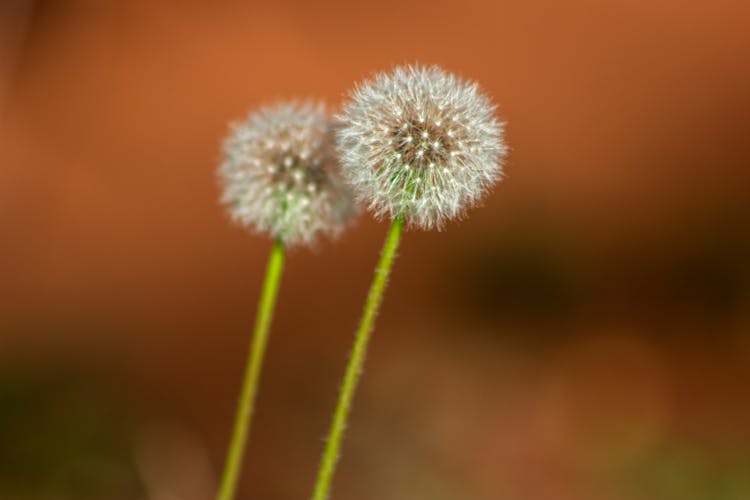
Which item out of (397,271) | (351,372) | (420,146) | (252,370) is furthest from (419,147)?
(397,271)

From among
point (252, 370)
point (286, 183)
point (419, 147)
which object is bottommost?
point (252, 370)

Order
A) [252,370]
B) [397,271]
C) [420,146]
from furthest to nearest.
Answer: [397,271], [252,370], [420,146]

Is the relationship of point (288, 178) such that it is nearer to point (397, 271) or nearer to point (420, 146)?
point (420, 146)

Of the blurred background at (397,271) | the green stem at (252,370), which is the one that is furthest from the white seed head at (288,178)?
the blurred background at (397,271)

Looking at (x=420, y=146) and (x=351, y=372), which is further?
(x=420, y=146)

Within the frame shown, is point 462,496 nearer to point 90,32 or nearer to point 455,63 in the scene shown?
point 455,63

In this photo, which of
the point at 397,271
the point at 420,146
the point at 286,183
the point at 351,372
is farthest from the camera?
the point at 397,271

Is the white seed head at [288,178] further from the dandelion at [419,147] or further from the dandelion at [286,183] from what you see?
the dandelion at [419,147]

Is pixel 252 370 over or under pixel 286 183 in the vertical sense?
under

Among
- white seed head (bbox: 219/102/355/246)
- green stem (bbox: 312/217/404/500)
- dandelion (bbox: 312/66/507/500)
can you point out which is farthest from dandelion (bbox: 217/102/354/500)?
green stem (bbox: 312/217/404/500)
